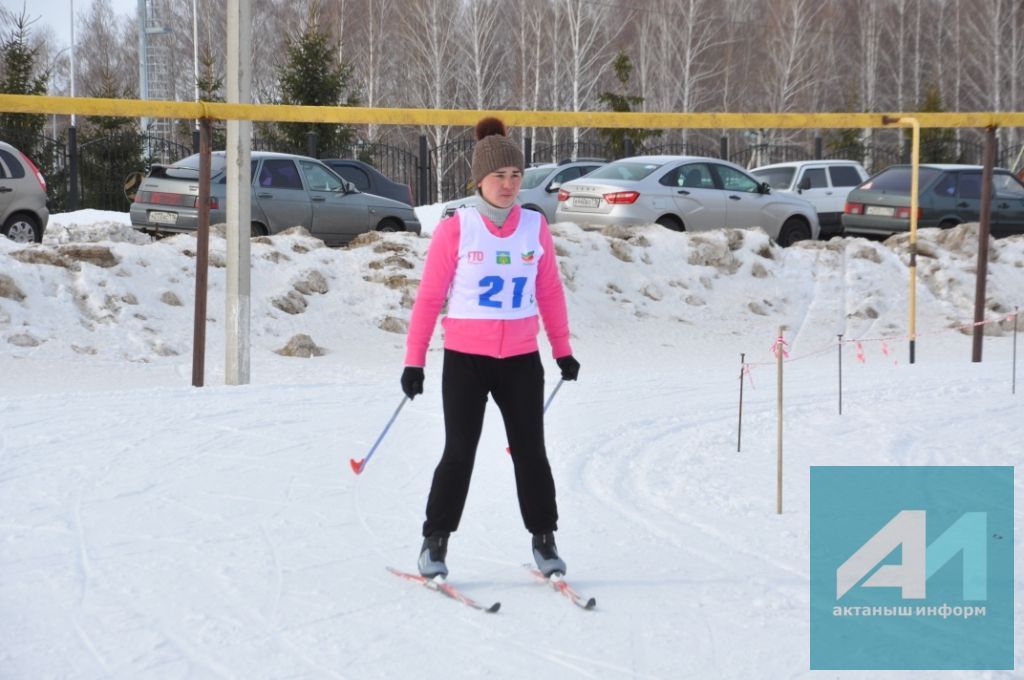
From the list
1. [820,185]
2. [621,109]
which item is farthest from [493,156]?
[621,109]

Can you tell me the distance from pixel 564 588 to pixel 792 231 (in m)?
13.9

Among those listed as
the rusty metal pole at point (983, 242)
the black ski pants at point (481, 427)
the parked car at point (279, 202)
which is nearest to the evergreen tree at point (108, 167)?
the parked car at point (279, 202)

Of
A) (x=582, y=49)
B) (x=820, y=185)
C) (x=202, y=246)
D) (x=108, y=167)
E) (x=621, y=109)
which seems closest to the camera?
(x=202, y=246)

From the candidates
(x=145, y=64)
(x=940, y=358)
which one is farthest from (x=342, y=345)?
(x=145, y=64)

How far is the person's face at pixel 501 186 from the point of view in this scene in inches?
173

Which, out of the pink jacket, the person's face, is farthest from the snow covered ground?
the person's face

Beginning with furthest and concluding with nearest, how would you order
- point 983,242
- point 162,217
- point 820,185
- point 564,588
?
1. point 820,185
2. point 162,217
3. point 983,242
4. point 564,588

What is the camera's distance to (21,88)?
26.8 meters

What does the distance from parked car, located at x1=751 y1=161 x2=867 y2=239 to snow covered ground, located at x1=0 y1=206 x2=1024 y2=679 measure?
703 cm

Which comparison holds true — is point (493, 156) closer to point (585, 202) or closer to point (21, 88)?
Answer: point (585, 202)

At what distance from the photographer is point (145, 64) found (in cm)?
3106

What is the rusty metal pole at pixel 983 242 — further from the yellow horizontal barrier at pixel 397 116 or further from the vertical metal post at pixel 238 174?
the vertical metal post at pixel 238 174

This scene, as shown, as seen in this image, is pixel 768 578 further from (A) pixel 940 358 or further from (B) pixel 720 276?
(B) pixel 720 276

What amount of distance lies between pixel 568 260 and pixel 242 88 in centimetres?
610
